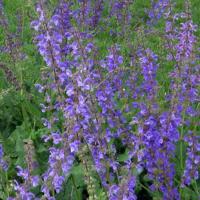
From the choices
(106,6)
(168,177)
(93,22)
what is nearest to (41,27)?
(168,177)

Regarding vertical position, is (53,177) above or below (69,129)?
below

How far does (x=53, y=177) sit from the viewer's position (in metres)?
2.65

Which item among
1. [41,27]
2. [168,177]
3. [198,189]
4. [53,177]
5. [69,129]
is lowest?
[198,189]

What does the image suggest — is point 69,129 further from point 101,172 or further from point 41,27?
point 41,27

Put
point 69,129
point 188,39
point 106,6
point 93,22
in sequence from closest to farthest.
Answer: point 69,129 < point 188,39 < point 93,22 < point 106,6

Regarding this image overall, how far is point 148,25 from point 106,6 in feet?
4.48

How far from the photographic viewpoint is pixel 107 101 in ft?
11.0

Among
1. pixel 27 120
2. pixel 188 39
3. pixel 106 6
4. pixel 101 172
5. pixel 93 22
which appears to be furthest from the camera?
pixel 106 6

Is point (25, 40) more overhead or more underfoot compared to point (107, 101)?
more underfoot

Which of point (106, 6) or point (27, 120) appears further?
point (106, 6)

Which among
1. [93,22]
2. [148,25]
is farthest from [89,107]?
[148,25]

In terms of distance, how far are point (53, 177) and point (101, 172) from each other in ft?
1.83

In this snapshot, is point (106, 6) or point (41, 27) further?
point (106, 6)

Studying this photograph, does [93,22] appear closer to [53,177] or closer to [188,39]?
[188,39]
